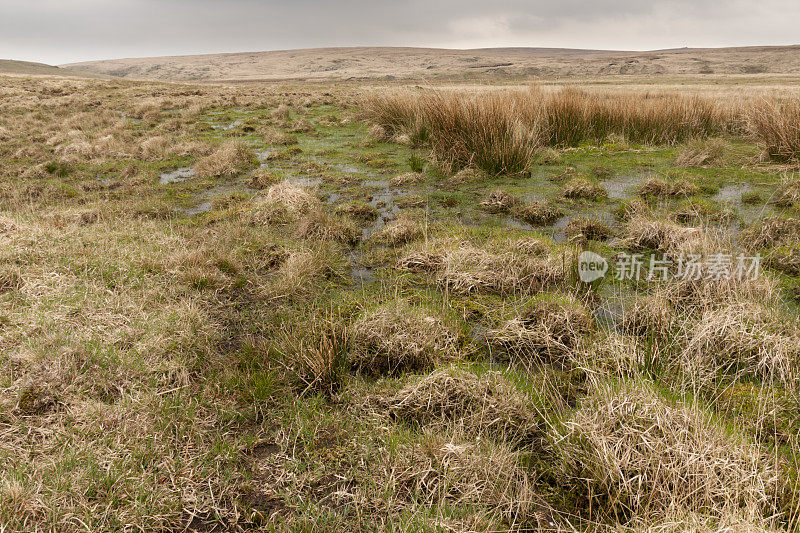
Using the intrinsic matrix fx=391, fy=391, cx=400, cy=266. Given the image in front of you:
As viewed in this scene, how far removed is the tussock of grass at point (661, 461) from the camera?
1742 mm

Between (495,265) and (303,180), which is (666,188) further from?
(303,180)

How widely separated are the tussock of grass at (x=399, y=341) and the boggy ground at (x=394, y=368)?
0.06ft

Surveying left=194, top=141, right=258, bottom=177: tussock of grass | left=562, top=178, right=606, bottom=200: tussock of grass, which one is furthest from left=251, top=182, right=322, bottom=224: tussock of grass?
left=562, top=178, right=606, bottom=200: tussock of grass

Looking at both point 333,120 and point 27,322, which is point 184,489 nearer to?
point 27,322

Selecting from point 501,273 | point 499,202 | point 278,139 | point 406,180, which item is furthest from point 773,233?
point 278,139

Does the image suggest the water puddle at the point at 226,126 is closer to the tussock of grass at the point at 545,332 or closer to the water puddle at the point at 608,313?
the tussock of grass at the point at 545,332

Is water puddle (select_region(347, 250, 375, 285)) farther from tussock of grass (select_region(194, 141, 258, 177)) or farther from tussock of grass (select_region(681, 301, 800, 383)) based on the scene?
tussock of grass (select_region(194, 141, 258, 177))

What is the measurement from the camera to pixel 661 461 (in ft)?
6.05

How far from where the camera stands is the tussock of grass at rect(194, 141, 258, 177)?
8.54 metres

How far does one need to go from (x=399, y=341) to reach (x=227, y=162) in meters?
7.49

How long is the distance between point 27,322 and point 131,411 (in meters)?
1.68

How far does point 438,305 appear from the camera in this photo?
370cm

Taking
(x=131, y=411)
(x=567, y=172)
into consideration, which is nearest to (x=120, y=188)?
(x=131, y=411)

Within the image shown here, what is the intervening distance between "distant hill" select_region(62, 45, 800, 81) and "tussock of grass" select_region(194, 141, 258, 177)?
61.8m
